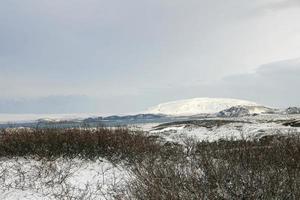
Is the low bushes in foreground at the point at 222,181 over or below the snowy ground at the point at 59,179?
over

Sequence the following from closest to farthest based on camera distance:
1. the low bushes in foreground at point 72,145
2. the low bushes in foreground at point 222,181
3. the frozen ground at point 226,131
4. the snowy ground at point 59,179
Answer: the low bushes in foreground at point 222,181
the snowy ground at point 59,179
the low bushes in foreground at point 72,145
the frozen ground at point 226,131

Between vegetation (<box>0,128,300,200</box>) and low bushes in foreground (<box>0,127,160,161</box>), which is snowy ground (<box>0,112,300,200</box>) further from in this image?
vegetation (<box>0,128,300,200</box>)

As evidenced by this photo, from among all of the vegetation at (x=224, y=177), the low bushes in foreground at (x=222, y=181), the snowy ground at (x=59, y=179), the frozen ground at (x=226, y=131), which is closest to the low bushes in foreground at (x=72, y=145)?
the snowy ground at (x=59, y=179)

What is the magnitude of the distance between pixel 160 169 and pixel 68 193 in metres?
3.66

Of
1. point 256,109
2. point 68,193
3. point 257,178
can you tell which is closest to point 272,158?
point 257,178

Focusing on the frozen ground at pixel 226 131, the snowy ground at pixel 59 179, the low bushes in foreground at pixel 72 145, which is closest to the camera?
the snowy ground at pixel 59 179

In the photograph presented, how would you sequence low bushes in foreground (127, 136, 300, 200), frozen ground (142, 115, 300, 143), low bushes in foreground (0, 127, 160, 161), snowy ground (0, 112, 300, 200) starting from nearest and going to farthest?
low bushes in foreground (127, 136, 300, 200)
snowy ground (0, 112, 300, 200)
low bushes in foreground (0, 127, 160, 161)
frozen ground (142, 115, 300, 143)

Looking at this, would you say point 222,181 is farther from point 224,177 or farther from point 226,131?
point 226,131

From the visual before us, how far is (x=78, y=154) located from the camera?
512 inches

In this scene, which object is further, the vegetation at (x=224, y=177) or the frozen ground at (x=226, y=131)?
the frozen ground at (x=226, y=131)

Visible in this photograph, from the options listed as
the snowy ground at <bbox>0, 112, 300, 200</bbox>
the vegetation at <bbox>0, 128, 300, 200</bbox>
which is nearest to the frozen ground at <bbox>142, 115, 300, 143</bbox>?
the snowy ground at <bbox>0, 112, 300, 200</bbox>

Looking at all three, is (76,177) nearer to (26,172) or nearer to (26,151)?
(26,172)

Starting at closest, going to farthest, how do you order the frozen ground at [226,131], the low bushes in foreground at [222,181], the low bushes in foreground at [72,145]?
the low bushes in foreground at [222,181], the low bushes in foreground at [72,145], the frozen ground at [226,131]

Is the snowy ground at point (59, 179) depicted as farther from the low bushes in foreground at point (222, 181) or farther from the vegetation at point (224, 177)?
the low bushes in foreground at point (222, 181)
